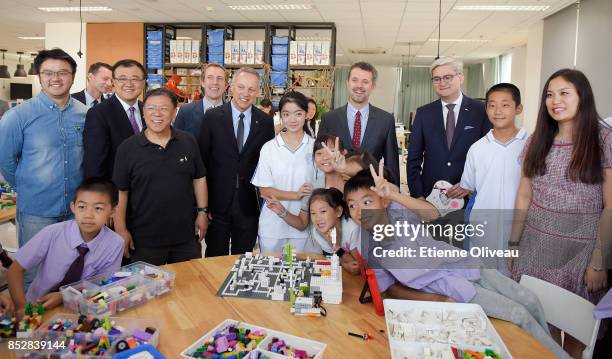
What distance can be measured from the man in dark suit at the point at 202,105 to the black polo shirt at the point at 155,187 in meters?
0.89

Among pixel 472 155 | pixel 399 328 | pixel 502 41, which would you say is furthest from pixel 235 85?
pixel 502 41

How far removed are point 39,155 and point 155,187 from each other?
0.72 metres

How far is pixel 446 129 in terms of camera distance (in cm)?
311

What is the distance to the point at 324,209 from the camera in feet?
7.34

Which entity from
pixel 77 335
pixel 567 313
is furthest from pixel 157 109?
pixel 567 313

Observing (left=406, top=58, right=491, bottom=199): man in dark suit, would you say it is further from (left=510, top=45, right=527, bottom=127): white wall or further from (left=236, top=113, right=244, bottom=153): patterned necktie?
(left=510, top=45, right=527, bottom=127): white wall

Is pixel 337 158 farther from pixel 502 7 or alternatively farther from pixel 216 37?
pixel 216 37

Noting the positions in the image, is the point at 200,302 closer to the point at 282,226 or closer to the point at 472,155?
the point at 282,226

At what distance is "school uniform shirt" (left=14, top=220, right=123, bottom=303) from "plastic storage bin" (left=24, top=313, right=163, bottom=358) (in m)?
0.46

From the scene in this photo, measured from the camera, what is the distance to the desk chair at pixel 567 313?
5.62ft

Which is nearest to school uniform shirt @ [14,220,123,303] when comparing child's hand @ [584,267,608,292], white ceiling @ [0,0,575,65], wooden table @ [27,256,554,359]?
wooden table @ [27,256,554,359]

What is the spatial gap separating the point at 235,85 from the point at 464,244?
1768 mm

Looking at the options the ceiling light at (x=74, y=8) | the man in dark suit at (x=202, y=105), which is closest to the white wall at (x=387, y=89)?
the ceiling light at (x=74, y=8)

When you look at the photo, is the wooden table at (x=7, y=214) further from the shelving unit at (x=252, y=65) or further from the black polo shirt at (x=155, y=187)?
the shelving unit at (x=252, y=65)
